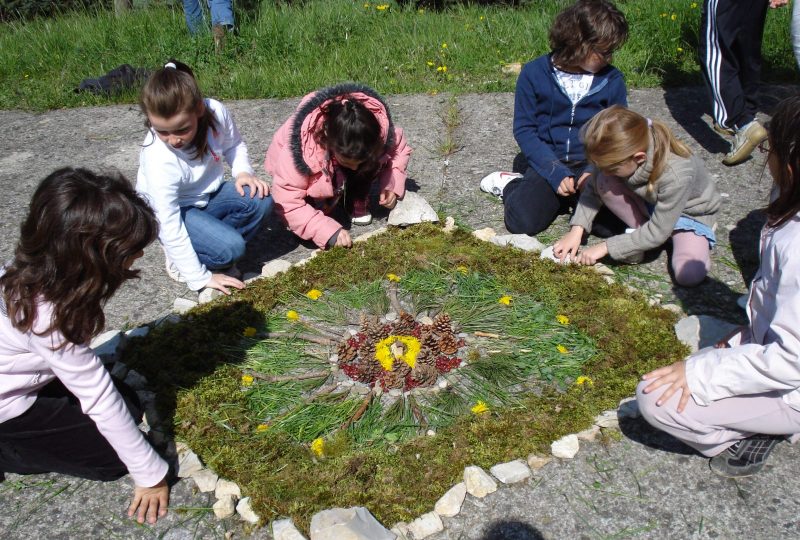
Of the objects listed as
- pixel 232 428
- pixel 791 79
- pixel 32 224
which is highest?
pixel 32 224

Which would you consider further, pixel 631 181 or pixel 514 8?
pixel 514 8

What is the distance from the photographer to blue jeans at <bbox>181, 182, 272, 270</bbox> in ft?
12.0

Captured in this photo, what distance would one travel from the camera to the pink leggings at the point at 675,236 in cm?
354

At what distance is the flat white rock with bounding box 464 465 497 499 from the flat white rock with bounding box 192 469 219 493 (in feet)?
3.02

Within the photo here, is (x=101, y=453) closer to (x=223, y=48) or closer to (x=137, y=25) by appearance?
(x=223, y=48)

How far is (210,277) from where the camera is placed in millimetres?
3547

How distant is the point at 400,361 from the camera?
3.07 m

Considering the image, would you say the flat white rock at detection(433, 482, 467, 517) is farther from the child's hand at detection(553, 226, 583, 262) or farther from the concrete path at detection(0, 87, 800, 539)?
the child's hand at detection(553, 226, 583, 262)

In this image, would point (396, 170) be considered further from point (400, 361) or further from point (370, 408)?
point (370, 408)

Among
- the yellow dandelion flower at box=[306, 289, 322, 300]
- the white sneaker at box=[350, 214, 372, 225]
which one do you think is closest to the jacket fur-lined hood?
the white sneaker at box=[350, 214, 372, 225]

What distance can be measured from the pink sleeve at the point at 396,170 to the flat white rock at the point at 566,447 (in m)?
1.99

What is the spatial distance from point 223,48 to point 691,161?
489cm

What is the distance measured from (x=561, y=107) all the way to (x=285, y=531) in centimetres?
302

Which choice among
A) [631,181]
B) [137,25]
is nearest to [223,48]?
[137,25]
